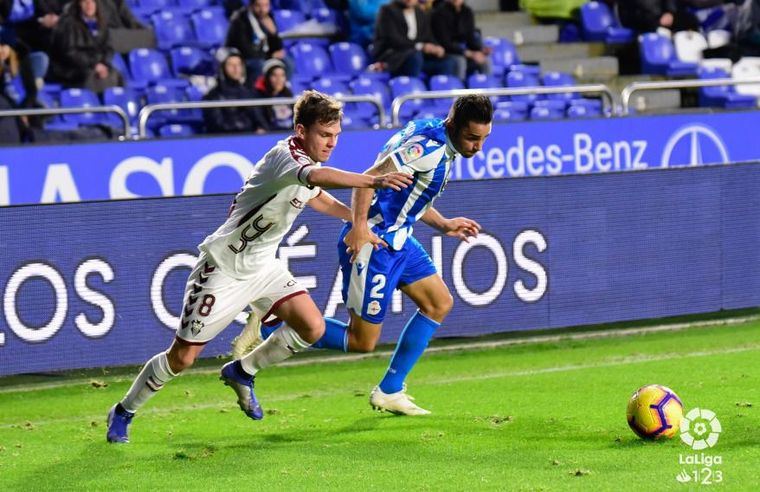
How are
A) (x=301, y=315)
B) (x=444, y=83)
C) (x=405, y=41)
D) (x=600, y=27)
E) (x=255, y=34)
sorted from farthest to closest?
(x=600, y=27) < (x=444, y=83) < (x=405, y=41) < (x=255, y=34) < (x=301, y=315)

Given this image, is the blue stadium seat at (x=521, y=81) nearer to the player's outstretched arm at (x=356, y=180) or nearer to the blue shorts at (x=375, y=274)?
the blue shorts at (x=375, y=274)

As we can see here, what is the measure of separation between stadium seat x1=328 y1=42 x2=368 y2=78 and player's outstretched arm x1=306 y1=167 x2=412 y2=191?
31.3 ft

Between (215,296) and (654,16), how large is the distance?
12.8 m

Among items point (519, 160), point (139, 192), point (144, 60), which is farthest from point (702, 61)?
point (139, 192)

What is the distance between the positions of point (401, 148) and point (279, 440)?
5.87ft

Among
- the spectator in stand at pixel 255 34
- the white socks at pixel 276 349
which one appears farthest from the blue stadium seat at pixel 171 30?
the white socks at pixel 276 349

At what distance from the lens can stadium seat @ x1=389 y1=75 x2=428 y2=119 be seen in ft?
50.5

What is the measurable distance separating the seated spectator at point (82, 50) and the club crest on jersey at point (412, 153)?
6.90 meters

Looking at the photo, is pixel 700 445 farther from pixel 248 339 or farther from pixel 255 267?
pixel 248 339

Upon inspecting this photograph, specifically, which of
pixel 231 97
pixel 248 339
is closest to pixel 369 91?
pixel 231 97

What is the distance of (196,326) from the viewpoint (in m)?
7.63

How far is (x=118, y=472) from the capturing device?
279 inches

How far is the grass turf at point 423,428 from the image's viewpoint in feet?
22.4

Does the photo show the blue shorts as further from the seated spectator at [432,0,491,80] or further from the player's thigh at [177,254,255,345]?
the seated spectator at [432,0,491,80]
